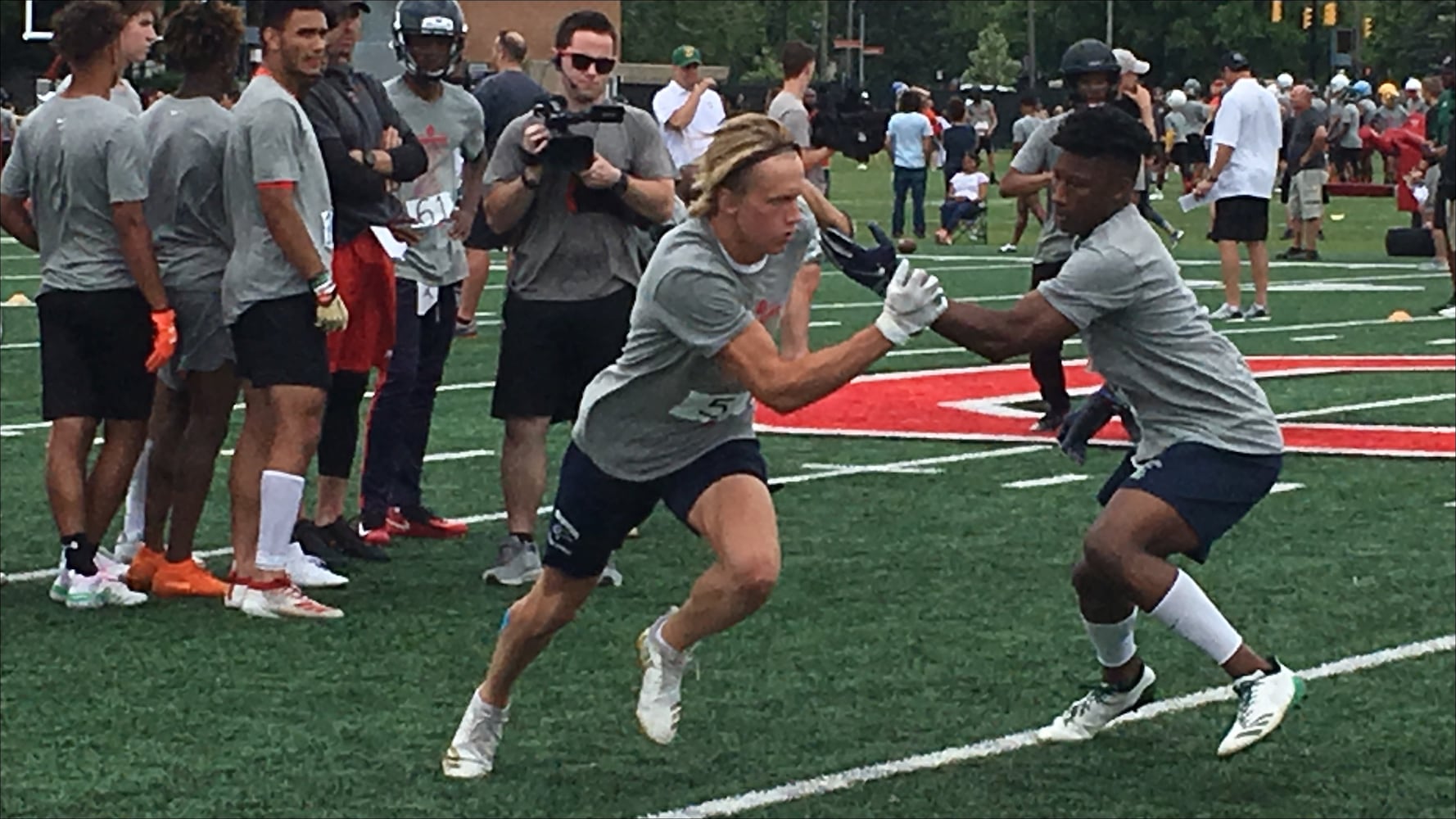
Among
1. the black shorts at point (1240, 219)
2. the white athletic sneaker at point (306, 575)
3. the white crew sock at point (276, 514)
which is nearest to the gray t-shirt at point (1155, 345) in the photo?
the white crew sock at point (276, 514)

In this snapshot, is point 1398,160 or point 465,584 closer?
point 465,584

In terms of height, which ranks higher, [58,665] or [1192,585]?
[1192,585]

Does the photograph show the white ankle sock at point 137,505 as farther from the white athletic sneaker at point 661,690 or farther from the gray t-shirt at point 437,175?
the white athletic sneaker at point 661,690

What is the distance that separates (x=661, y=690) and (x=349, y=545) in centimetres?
396

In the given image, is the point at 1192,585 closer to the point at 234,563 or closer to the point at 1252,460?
the point at 1252,460

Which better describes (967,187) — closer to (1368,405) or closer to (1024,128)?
(1024,128)

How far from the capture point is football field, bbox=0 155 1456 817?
23.6 feet

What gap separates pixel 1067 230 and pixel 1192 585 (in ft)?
3.37

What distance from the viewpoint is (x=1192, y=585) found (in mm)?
7469

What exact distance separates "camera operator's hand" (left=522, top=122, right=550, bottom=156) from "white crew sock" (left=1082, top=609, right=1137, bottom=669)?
2.72 m

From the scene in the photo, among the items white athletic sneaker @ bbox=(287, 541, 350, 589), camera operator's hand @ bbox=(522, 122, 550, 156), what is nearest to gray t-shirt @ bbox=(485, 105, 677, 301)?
camera operator's hand @ bbox=(522, 122, 550, 156)

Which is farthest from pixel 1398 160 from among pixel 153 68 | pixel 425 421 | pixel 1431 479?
pixel 153 68

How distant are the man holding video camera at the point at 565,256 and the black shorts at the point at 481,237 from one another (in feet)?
1.04

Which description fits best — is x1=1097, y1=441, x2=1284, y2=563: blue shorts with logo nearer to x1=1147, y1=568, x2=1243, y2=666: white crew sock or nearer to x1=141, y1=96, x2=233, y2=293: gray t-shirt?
x1=1147, y1=568, x2=1243, y2=666: white crew sock
